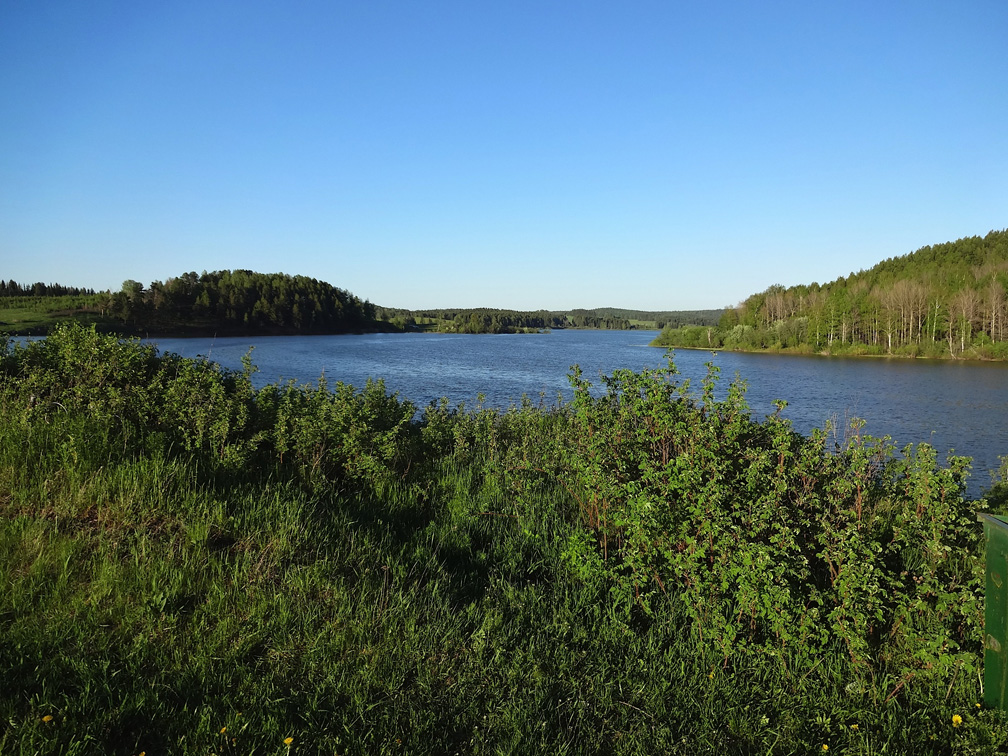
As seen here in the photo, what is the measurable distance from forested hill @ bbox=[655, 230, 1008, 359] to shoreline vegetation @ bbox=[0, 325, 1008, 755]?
242 feet

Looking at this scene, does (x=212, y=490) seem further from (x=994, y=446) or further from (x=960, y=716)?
(x=994, y=446)

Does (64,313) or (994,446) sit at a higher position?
(64,313)

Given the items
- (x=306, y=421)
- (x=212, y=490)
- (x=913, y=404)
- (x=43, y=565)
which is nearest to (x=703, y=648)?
(x=212, y=490)

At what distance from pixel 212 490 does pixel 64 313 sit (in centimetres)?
6722

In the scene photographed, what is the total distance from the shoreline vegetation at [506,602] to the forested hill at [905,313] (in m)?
73.6

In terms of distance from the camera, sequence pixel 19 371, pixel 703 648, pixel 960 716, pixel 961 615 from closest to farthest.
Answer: pixel 960 716 → pixel 961 615 → pixel 703 648 → pixel 19 371

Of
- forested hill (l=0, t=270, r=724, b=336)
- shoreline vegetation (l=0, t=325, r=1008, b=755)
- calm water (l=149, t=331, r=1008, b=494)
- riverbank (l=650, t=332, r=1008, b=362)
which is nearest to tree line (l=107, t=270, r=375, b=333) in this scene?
forested hill (l=0, t=270, r=724, b=336)

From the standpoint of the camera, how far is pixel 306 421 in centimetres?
677

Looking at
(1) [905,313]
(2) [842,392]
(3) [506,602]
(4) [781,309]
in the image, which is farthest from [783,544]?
(4) [781,309]

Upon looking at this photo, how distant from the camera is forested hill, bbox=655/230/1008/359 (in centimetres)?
6669

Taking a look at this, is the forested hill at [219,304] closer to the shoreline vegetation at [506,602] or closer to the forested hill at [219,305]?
the forested hill at [219,305]

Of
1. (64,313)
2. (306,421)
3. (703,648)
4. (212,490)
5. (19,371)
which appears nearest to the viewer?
(703,648)

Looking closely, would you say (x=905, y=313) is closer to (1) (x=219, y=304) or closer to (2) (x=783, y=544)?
(2) (x=783, y=544)

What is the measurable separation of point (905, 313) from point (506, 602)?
88.8 m
